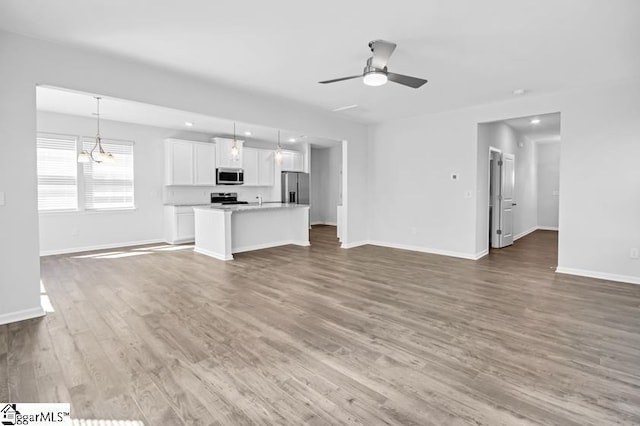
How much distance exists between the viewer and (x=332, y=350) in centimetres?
259

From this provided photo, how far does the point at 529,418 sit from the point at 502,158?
20.8 feet

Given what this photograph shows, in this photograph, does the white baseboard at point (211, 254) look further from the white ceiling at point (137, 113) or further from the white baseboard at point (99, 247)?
the white ceiling at point (137, 113)

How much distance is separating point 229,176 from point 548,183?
360 inches

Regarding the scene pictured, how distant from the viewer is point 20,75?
3127 mm

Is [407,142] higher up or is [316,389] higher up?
[407,142]

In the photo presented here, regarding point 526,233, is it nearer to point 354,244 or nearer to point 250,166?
point 354,244

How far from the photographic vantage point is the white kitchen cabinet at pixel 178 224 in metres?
7.40

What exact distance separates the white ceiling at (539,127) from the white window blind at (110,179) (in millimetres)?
7604

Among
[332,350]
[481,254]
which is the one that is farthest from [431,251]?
[332,350]

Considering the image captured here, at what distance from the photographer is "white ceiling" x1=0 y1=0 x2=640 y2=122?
2.71 m

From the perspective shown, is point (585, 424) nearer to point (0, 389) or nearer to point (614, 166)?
point (0, 389)

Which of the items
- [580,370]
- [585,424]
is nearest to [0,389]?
[585,424]

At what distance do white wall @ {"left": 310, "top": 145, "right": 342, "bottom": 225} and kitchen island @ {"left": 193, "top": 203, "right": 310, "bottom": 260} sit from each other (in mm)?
3946

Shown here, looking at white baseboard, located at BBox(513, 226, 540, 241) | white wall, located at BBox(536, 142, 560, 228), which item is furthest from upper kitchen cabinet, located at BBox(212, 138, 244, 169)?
white wall, located at BBox(536, 142, 560, 228)
